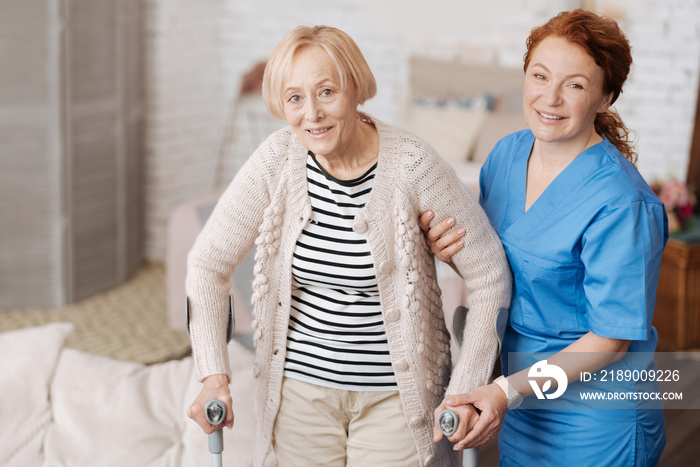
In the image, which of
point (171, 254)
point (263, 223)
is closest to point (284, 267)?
point (263, 223)

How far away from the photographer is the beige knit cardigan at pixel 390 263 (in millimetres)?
1431

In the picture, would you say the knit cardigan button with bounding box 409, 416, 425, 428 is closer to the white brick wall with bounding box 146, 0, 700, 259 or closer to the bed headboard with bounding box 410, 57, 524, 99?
the white brick wall with bounding box 146, 0, 700, 259

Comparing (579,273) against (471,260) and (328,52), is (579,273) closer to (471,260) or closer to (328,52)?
(471,260)

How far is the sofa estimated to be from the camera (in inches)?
Result: 78.5

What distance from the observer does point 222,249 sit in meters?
1.49

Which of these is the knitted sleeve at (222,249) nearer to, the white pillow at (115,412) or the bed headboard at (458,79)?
the white pillow at (115,412)

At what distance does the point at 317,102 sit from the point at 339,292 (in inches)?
14.4

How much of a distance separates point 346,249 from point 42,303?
10.6ft

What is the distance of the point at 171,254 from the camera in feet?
11.8

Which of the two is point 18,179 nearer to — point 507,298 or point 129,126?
→ point 129,126

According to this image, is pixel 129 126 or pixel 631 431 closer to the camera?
pixel 631 431

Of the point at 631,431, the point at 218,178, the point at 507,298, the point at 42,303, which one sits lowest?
the point at 42,303

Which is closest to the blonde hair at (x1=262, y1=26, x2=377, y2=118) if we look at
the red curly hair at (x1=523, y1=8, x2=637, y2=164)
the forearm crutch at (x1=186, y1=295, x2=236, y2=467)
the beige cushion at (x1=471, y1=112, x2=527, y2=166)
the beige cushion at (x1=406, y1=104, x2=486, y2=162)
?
the red curly hair at (x1=523, y1=8, x2=637, y2=164)

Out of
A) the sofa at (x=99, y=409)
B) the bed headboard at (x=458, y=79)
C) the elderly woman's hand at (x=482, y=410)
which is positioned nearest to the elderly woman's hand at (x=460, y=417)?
the elderly woman's hand at (x=482, y=410)
